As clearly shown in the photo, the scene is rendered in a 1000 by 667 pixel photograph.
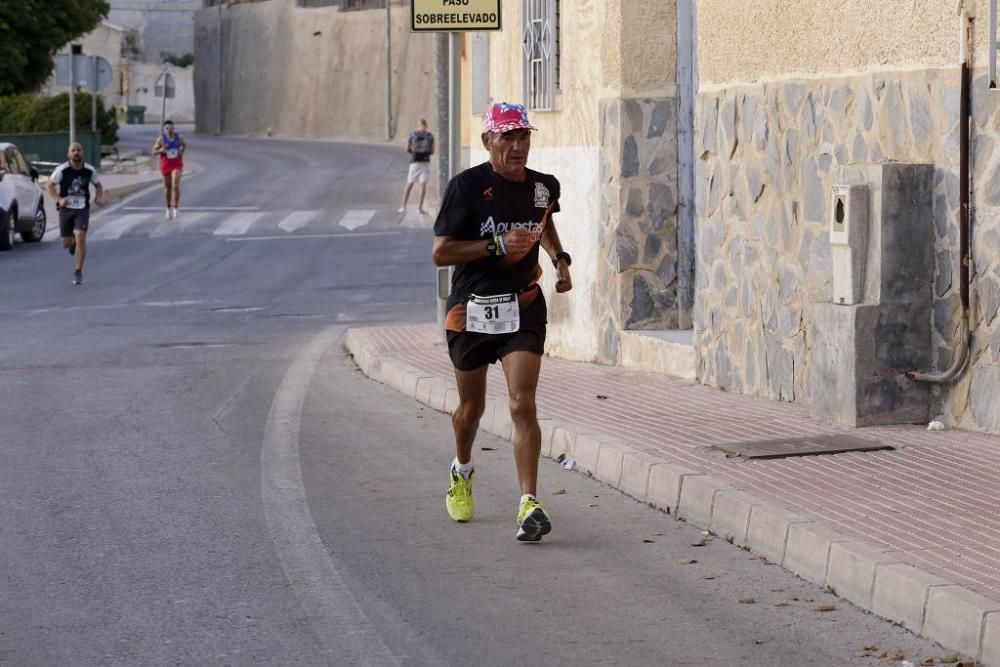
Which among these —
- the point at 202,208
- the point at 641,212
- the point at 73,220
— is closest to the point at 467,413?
the point at 641,212

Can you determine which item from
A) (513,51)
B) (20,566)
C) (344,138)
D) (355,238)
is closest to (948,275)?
(20,566)

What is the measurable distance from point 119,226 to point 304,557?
28593mm

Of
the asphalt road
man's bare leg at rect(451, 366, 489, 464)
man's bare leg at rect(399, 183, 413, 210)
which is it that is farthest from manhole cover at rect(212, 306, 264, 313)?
man's bare leg at rect(399, 183, 413, 210)

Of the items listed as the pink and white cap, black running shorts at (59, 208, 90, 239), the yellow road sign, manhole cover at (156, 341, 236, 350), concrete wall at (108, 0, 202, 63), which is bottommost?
manhole cover at (156, 341, 236, 350)

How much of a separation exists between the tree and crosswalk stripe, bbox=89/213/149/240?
2524 cm

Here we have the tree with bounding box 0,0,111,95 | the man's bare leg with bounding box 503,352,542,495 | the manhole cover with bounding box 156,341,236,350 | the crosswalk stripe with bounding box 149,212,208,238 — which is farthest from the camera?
the tree with bounding box 0,0,111,95

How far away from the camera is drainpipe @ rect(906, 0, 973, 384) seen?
924 centimetres

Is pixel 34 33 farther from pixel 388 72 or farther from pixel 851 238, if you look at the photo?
pixel 851 238

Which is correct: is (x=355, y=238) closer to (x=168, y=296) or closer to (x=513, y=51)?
(x=168, y=296)

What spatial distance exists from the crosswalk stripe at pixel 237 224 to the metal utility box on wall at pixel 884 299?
79.9 ft

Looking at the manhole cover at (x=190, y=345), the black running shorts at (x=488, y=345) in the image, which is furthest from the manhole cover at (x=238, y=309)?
the black running shorts at (x=488, y=345)

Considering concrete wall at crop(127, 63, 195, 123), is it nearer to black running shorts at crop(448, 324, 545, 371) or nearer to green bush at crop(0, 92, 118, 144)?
green bush at crop(0, 92, 118, 144)

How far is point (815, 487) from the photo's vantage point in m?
7.91

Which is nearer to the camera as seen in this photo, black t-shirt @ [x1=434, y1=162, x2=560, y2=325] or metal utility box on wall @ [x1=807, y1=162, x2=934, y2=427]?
black t-shirt @ [x1=434, y1=162, x2=560, y2=325]
